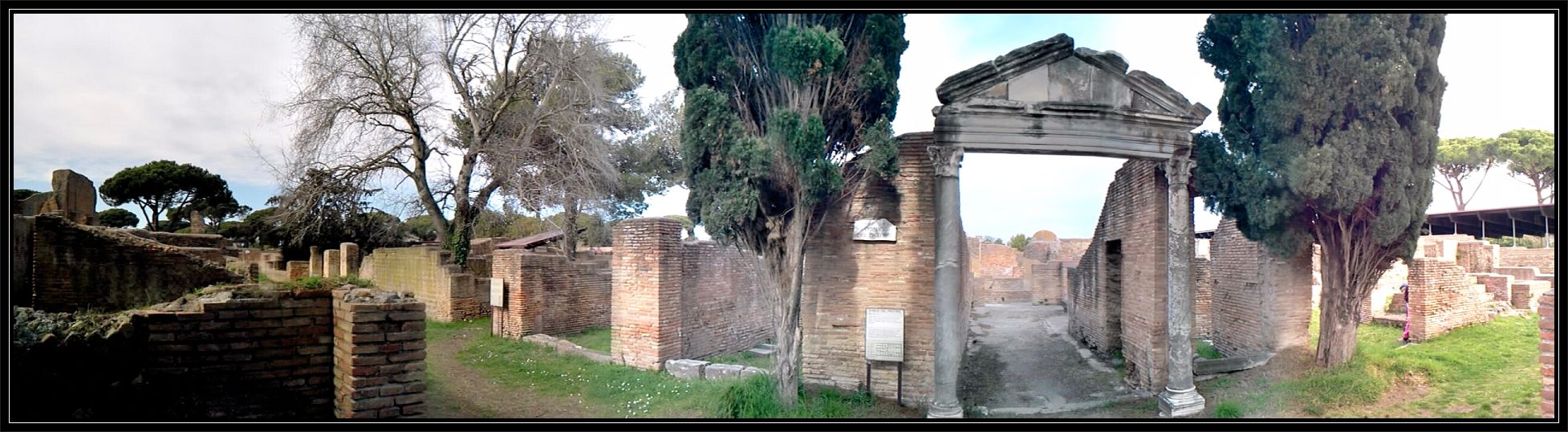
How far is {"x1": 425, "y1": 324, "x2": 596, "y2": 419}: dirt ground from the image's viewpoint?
7.86 meters

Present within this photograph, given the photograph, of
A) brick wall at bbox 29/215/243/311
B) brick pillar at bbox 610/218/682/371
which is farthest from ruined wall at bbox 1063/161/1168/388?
brick wall at bbox 29/215/243/311

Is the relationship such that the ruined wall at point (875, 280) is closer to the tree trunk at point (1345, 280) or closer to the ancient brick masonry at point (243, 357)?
the ancient brick masonry at point (243, 357)

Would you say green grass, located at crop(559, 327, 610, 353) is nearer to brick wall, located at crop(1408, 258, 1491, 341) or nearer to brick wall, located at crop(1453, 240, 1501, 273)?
brick wall, located at crop(1408, 258, 1491, 341)

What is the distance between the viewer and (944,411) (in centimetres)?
757

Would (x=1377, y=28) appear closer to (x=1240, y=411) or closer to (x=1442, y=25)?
(x=1442, y=25)

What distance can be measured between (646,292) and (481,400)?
2.69 m

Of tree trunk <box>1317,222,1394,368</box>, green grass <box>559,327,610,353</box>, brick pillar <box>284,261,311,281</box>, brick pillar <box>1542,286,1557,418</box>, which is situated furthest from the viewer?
brick pillar <box>284,261,311,281</box>

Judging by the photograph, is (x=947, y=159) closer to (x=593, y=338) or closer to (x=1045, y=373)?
(x=1045, y=373)

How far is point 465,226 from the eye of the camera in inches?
629

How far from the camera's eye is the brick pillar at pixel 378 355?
4.90 metres

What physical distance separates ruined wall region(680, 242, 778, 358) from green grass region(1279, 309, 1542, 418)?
7.29 meters

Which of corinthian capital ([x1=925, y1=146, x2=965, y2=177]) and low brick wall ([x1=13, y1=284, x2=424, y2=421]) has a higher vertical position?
corinthian capital ([x1=925, y1=146, x2=965, y2=177])

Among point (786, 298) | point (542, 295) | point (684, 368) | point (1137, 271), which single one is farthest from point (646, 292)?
point (1137, 271)

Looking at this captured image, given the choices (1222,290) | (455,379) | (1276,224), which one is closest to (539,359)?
(455,379)
